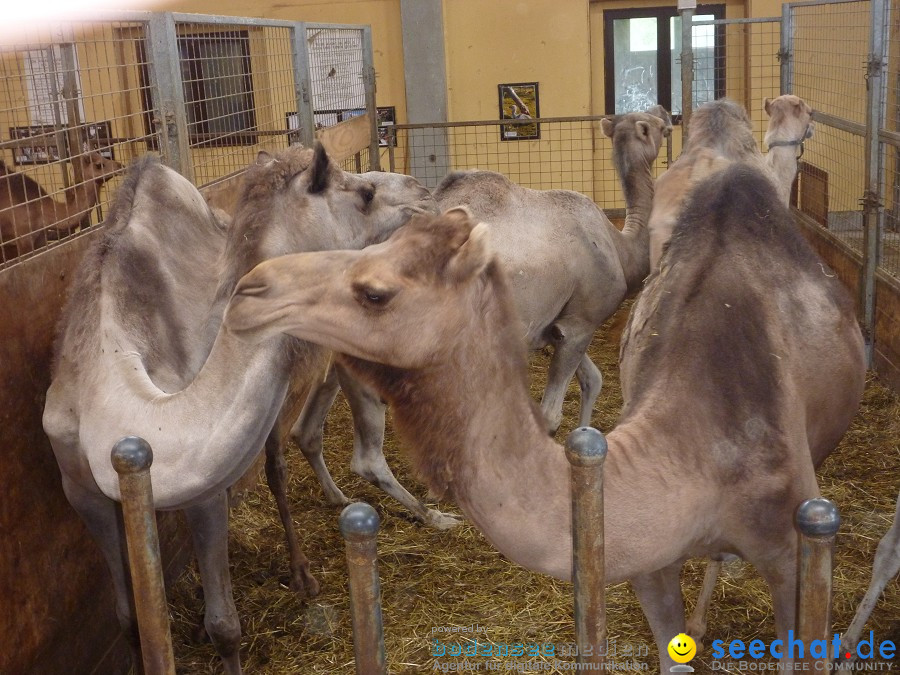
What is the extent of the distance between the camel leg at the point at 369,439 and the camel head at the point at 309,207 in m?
1.31

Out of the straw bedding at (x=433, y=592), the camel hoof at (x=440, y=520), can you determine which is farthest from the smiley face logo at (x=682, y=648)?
the camel hoof at (x=440, y=520)

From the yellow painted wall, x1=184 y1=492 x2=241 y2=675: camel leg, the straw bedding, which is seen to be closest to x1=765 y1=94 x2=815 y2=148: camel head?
the straw bedding

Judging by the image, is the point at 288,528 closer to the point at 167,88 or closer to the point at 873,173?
the point at 167,88

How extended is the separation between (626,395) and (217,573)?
1524 millimetres

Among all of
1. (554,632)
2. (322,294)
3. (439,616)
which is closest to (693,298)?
(322,294)

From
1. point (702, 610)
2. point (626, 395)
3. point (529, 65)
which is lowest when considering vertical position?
point (702, 610)

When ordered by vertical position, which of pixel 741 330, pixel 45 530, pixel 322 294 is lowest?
pixel 45 530

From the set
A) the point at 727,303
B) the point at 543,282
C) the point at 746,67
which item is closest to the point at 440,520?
the point at 543,282

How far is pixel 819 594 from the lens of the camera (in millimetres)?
1679

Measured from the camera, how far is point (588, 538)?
1734 millimetres

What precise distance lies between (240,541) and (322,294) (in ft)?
9.69

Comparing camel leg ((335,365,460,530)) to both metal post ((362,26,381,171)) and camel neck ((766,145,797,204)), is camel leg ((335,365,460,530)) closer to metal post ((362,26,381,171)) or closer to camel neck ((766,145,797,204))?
camel neck ((766,145,797,204))

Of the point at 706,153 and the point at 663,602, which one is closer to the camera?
the point at 663,602

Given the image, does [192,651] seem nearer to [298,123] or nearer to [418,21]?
[298,123]
